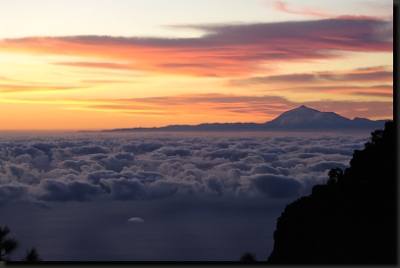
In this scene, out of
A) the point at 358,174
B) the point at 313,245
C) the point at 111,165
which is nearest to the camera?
the point at 313,245

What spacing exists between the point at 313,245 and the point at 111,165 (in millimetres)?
182529

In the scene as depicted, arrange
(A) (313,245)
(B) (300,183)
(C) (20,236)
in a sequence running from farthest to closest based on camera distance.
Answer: (B) (300,183) < (C) (20,236) < (A) (313,245)

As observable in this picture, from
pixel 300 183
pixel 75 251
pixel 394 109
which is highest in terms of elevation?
pixel 394 109

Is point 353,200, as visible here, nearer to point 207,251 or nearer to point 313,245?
point 313,245

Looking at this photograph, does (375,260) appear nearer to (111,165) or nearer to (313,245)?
(313,245)

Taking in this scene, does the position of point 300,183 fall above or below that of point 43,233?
above

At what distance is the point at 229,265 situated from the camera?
54.3 feet

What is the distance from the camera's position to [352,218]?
843 inches

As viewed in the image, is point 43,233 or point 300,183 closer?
point 43,233

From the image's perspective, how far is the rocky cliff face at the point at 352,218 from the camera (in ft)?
59.1

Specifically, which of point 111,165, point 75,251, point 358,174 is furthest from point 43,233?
point 358,174

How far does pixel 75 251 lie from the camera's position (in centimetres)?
13875

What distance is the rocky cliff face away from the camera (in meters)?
18.0

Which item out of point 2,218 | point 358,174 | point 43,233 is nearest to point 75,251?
point 43,233
